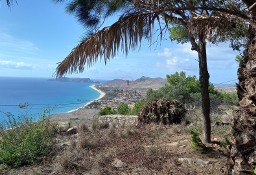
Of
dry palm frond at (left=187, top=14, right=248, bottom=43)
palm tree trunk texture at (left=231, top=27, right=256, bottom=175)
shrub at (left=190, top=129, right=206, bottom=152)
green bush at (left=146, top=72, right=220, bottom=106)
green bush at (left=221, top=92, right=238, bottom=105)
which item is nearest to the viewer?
palm tree trunk texture at (left=231, top=27, right=256, bottom=175)

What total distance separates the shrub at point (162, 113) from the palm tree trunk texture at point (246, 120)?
6915mm

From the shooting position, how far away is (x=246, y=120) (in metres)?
3.64

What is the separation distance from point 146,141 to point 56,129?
3.21m

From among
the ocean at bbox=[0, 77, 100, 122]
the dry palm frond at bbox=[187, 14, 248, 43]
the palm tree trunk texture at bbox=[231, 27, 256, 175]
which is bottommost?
the ocean at bbox=[0, 77, 100, 122]

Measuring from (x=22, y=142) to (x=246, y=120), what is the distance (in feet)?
16.5

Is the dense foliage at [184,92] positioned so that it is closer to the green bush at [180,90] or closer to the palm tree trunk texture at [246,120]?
the green bush at [180,90]

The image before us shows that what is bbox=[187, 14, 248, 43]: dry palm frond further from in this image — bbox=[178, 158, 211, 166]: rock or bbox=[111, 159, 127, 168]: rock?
bbox=[111, 159, 127, 168]: rock

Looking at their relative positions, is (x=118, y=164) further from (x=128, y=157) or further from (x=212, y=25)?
(x=212, y=25)

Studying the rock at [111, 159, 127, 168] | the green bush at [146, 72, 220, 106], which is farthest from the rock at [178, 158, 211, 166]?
the green bush at [146, 72, 220, 106]

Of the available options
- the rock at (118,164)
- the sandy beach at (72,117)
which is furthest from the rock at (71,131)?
the rock at (118,164)

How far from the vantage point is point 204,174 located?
5348 millimetres

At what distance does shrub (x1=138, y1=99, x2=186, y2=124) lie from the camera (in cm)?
1084

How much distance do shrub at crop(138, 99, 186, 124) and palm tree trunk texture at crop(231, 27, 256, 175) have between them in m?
6.91

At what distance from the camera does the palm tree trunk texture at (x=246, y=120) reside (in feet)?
11.8
